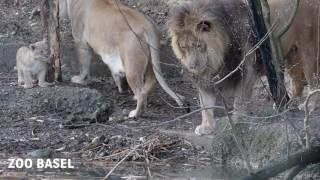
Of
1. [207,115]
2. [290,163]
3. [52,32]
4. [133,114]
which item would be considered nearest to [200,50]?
[207,115]

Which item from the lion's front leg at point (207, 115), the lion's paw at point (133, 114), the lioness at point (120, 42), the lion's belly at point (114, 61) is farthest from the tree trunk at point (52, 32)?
the lion's front leg at point (207, 115)

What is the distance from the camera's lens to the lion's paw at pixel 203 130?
30.6 feet

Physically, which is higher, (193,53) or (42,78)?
(193,53)

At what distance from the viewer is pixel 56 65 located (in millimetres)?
11086

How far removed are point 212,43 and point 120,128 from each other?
1265 millimetres

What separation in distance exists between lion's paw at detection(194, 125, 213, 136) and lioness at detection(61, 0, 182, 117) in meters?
0.74

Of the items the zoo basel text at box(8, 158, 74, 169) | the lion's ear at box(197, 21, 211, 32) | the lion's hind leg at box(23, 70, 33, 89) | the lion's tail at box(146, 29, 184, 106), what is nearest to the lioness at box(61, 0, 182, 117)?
the lion's tail at box(146, 29, 184, 106)

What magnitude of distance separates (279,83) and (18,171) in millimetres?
2446

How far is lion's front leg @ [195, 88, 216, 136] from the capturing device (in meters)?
9.33

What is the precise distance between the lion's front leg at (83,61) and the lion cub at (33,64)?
43 cm

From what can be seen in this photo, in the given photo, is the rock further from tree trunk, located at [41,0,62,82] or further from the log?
the log

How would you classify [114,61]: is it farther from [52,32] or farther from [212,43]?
[212,43]

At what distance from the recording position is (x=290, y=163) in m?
6.45

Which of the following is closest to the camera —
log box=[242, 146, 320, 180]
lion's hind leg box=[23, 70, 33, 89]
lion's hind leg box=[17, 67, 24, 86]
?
log box=[242, 146, 320, 180]
